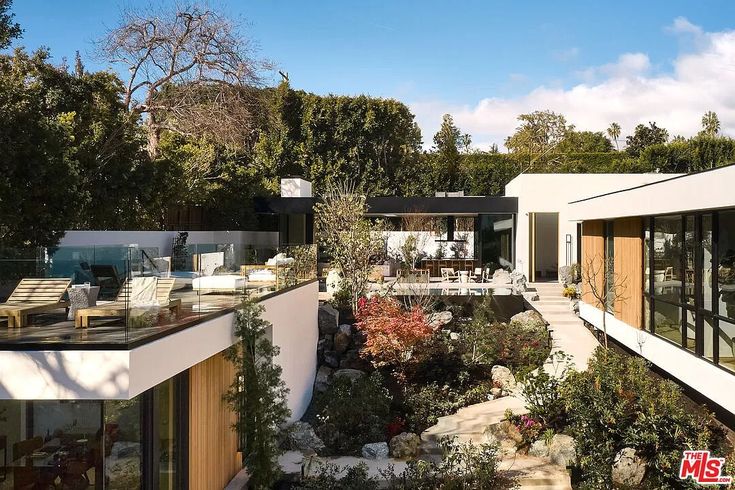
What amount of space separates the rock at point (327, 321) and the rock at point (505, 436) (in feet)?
22.2

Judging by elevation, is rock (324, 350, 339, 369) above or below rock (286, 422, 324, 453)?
above

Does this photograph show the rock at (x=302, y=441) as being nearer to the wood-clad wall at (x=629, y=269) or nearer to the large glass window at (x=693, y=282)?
the large glass window at (x=693, y=282)

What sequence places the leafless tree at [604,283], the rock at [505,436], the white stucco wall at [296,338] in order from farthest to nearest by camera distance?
the leafless tree at [604,283] < the white stucco wall at [296,338] < the rock at [505,436]

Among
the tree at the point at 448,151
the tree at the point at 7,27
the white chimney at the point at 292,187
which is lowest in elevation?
the white chimney at the point at 292,187

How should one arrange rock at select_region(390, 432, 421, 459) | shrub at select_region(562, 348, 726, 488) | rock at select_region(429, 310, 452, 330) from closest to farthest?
shrub at select_region(562, 348, 726, 488)
rock at select_region(390, 432, 421, 459)
rock at select_region(429, 310, 452, 330)

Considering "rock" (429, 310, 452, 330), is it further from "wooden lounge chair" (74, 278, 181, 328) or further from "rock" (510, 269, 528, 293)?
"wooden lounge chair" (74, 278, 181, 328)

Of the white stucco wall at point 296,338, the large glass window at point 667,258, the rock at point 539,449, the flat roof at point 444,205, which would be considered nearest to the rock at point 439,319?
the white stucco wall at point 296,338

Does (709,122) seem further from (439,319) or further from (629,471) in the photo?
(629,471)

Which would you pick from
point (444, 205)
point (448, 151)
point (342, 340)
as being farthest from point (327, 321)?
point (448, 151)

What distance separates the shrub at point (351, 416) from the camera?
40.2 ft

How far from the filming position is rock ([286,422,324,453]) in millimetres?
11773

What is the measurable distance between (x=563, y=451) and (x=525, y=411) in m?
2.12

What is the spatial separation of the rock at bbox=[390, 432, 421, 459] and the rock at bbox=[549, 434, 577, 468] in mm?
2318

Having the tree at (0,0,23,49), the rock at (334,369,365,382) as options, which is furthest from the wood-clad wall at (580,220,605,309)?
the tree at (0,0,23,49)
